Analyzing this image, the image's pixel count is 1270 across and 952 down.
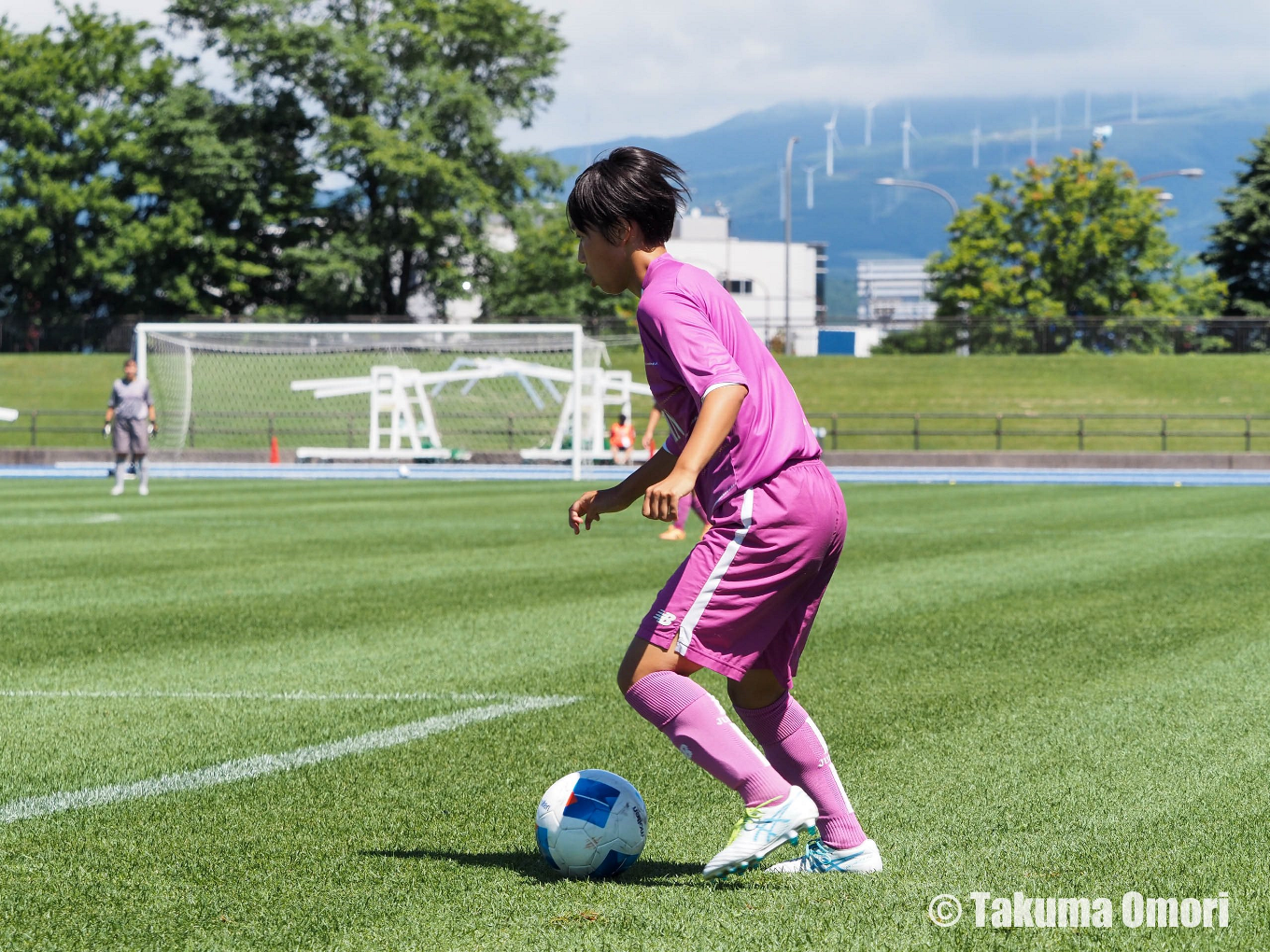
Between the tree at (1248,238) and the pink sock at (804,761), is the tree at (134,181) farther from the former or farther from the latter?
the pink sock at (804,761)

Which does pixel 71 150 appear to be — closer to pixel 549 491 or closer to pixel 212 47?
pixel 212 47

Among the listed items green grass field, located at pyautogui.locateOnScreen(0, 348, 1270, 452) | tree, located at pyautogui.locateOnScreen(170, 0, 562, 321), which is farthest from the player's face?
tree, located at pyautogui.locateOnScreen(170, 0, 562, 321)

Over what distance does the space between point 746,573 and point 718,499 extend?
19 centimetres

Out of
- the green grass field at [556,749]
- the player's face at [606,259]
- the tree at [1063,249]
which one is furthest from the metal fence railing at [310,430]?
the player's face at [606,259]

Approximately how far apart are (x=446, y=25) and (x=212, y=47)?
9.24 metres

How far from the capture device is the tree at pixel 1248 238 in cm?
5994

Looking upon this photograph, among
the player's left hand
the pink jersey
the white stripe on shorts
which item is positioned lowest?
the white stripe on shorts

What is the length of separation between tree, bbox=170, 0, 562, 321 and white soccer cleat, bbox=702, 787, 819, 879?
55.2 m

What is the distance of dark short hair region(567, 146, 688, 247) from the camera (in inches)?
140

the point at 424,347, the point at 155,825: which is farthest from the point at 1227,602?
the point at 424,347

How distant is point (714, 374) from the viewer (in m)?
3.45

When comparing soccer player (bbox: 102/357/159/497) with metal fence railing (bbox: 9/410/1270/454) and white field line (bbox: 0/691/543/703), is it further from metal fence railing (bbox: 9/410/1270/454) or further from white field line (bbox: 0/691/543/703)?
metal fence railing (bbox: 9/410/1270/454)

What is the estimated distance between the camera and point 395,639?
26.7 ft

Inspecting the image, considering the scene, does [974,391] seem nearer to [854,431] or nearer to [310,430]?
[854,431]
